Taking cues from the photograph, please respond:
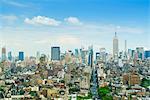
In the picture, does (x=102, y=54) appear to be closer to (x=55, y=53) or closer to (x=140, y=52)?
(x=140, y=52)

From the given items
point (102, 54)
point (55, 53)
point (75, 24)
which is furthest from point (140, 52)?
point (55, 53)

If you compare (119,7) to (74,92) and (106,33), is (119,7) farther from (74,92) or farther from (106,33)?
(74,92)

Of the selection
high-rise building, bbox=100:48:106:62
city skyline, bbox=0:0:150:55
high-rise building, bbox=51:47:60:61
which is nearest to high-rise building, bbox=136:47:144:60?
city skyline, bbox=0:0:150:55

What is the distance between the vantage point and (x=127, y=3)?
102 inches

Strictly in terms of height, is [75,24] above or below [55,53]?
above

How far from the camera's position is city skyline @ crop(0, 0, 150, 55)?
98.5 inches

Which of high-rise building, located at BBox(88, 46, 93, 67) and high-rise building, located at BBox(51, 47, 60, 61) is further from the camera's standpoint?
high-rise building, located at BBox(51, 47, 60, 61)

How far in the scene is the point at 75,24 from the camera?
8.73 feet

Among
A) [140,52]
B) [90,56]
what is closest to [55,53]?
[90,56]

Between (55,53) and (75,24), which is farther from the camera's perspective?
(55,53)

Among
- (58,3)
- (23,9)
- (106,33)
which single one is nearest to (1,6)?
(23,9)

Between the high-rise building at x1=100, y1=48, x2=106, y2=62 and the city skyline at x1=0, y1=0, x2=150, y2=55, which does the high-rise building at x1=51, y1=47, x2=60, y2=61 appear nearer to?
the city skyline at x1=0, y1=0, x2=150, y2=55

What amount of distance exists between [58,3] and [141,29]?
0.63 meters

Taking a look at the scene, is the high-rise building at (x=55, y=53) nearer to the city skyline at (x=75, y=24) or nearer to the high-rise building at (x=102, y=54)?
the city skyline at (x=75, y=24)
